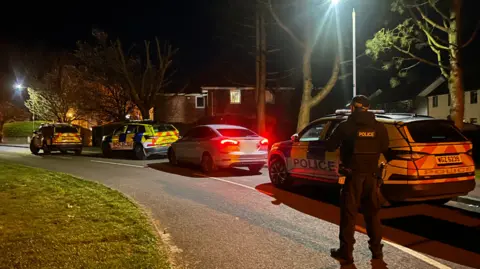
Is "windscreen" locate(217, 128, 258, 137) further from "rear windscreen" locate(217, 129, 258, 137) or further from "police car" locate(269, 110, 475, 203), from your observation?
"police car" locate(269, 110, 475, 203)

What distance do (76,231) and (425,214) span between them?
18.5ft

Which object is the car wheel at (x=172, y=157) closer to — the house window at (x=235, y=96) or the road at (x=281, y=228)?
the road at (x=281, y=228)

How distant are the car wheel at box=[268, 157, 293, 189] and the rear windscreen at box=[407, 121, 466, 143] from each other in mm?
3550

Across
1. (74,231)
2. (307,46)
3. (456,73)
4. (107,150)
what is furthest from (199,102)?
(74,231)

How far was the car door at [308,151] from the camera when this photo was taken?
9109 mm

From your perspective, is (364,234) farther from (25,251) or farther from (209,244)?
(25,251)

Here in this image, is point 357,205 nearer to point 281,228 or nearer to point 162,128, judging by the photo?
point 281,228

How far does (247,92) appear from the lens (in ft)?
139

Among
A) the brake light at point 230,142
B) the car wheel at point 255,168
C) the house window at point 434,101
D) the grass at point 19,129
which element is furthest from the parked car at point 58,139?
the house window at point 434,101

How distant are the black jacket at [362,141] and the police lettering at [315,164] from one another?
11.1 feet

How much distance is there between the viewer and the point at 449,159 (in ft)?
23.6

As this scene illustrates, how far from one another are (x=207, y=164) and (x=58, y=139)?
1302 cm

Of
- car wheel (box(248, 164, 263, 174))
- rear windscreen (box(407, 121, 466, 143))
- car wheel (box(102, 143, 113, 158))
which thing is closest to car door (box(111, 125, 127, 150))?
car wheel (box(102, 143, 113, 158))

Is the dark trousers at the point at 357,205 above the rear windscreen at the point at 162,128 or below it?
below
